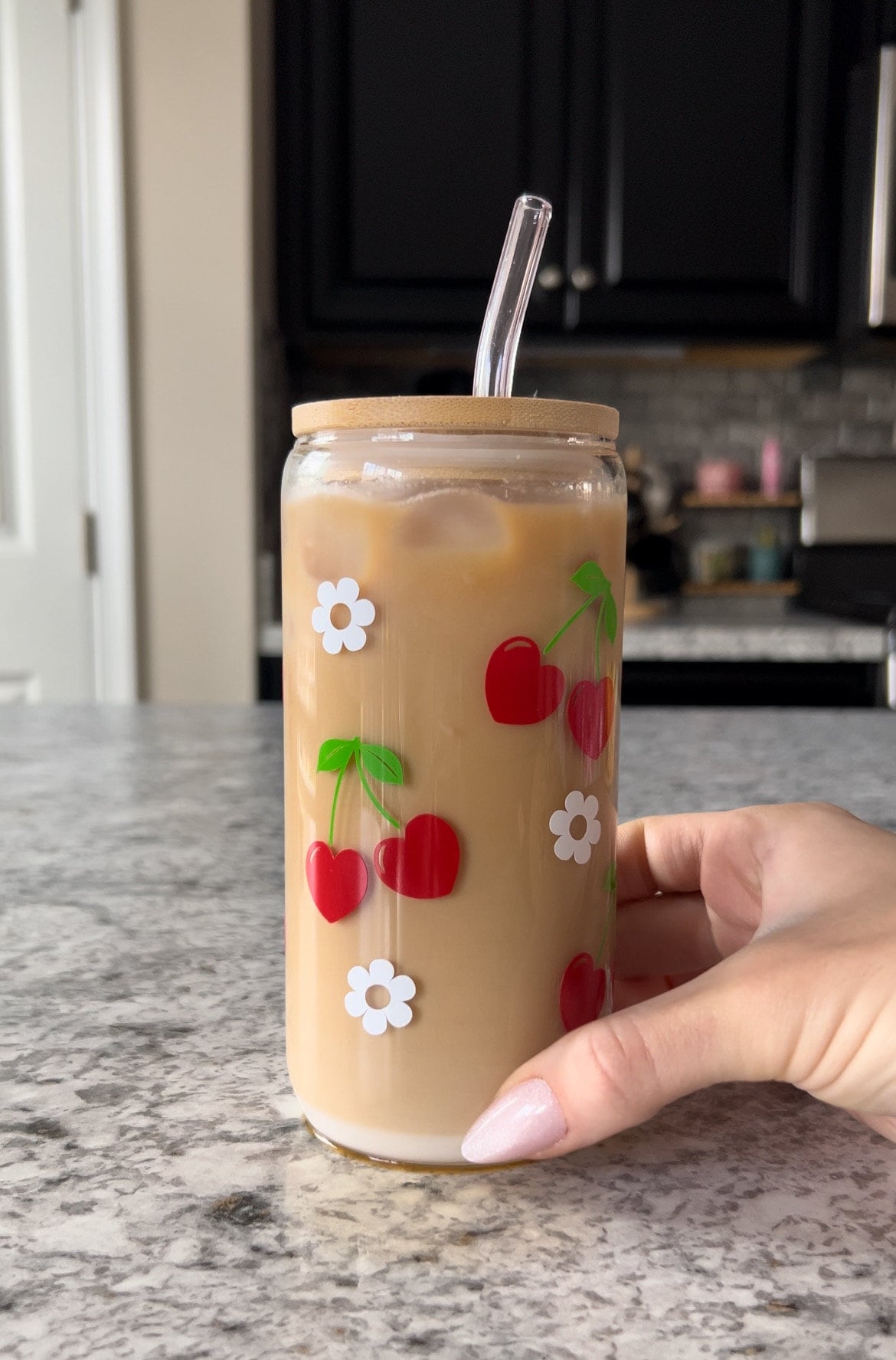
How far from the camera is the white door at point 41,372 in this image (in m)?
2.29

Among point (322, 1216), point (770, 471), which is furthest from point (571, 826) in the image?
point (770, 471)

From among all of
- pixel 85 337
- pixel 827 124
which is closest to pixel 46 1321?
pixel 85 337

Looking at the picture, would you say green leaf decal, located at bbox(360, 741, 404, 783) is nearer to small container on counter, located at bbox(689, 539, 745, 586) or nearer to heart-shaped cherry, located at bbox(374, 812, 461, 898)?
heart-shaped cherry, located at bbox(374, 812, 461, 898)

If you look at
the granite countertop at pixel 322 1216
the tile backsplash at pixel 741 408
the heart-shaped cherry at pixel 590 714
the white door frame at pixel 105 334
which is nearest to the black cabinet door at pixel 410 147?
the white door frame at pixel 105 334

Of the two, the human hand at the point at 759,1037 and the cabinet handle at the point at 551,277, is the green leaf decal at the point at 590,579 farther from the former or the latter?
the cabinet handle at the point at 551,277

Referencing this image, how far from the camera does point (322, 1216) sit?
1.12 ft

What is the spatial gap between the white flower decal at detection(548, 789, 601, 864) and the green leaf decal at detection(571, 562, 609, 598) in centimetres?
7

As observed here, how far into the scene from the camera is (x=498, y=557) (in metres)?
0.35

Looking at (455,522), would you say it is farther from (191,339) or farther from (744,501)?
(744,501)

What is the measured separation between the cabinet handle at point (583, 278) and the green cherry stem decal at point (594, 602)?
2117mm

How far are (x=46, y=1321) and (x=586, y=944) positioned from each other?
0.63 feet

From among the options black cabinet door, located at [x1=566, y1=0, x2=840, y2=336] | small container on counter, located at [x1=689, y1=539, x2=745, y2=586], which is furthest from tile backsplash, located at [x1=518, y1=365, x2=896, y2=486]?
black cabinet door, located at [x1=566, y1=0, x2=840, y2=336]

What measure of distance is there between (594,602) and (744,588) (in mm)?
2515

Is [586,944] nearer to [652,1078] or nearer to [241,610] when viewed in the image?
[652,1078]
